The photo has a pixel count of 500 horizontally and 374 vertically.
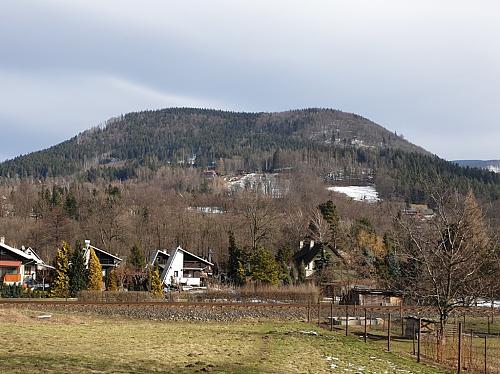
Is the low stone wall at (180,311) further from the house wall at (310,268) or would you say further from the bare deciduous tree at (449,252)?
the house wall at (310,268)

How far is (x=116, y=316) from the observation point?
38.8 metres

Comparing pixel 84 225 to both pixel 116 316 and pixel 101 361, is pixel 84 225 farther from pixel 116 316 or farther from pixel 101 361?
pixel 101 361

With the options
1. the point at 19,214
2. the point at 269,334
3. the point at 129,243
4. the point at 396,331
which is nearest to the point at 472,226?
the point at 396,331

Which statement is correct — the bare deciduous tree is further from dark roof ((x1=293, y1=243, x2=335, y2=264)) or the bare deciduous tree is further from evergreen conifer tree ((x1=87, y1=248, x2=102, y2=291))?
dark roof ((x1=293, y1=243, x2=335, y2=264))

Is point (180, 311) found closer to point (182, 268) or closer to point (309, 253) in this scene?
point (182, 268)

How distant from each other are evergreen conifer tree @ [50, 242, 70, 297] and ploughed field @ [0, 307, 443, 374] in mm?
27180

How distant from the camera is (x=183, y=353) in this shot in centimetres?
1850

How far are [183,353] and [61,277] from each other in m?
39.3

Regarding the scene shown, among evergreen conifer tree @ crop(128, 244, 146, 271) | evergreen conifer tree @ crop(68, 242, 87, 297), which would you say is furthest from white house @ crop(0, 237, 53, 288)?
evergreen conifer tree @ crop(128, 244, 146, 271)

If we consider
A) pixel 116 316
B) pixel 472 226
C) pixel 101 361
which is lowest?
pixel 116 316

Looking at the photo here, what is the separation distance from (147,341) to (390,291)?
34508 mm

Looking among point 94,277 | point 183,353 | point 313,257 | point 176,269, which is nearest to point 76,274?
point 94,277

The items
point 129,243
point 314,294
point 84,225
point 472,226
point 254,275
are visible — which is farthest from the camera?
point 84,225

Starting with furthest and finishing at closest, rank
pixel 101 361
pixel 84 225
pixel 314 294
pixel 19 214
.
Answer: pixel 19 214 → pixel 84 225 → pixel 314 294 → pixel 101 361
